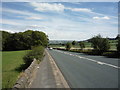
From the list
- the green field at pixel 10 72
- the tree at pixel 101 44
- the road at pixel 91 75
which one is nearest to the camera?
the road at pixel 91 75

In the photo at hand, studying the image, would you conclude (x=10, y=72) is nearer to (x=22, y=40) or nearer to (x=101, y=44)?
(x=101, y=44)

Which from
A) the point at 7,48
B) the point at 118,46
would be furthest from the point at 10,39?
the point at 118,46

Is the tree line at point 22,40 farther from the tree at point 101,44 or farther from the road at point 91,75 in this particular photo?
the road at point 91,75

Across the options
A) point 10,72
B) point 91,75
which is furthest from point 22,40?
point 91,75

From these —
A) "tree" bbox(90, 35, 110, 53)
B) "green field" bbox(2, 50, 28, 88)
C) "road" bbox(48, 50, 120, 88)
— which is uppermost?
"tree" bbox(90, 35, 110, 53)

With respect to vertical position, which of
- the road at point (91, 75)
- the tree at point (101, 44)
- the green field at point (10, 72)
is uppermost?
the tree at point (101, 44)

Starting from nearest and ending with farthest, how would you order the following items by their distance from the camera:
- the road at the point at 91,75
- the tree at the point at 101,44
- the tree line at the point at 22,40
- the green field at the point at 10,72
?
1. the road at the point at 91,75
2. the green field at the point at 10,72
3. the tree at the point at 101,44
4. the tree line at the point at 22,40

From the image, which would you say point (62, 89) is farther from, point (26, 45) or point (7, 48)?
point (7, 48)

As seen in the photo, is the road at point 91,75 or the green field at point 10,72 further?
the green field at point 10,72

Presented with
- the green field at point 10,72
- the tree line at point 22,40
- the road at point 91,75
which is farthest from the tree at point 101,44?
the tree line at point 22,40

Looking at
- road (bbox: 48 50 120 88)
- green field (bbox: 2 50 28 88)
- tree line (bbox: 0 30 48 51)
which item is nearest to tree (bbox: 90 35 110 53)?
green field (bbox: 2 50 28 88)

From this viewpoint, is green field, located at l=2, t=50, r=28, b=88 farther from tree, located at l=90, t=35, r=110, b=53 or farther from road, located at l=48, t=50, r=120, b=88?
tree, located at l=90, t=35, r=110, b=53

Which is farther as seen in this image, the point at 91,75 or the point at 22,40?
the point at 22,40

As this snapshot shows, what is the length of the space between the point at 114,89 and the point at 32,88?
11.7 ft
